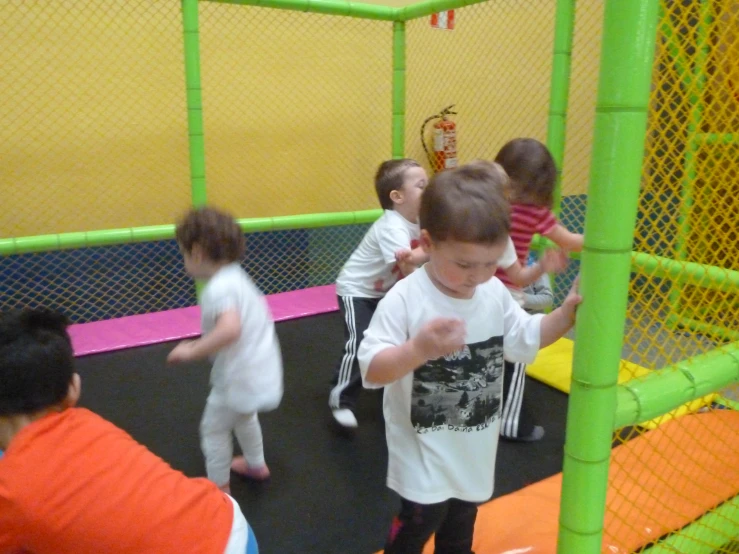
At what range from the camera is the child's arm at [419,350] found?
3.11ft

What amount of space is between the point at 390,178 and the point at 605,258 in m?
1.40

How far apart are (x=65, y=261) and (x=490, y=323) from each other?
114 inches

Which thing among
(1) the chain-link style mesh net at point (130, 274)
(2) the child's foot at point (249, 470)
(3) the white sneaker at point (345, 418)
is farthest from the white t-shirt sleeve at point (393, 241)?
(1) the chain-link style mesh net at point (130, 274)

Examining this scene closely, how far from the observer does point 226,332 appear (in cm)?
162

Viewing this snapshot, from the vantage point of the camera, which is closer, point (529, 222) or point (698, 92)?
point (698, 92)

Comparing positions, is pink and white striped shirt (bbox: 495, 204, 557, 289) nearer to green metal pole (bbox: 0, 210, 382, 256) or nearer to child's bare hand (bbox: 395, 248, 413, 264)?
child's bare hand (bbox: 395, 248, 413, 264)

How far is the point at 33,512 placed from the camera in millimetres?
984

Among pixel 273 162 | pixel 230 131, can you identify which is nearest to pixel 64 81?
pixel 230 131

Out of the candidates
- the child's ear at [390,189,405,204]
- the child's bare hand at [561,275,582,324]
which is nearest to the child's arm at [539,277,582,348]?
the child's bare hand at [561,275,582,324]

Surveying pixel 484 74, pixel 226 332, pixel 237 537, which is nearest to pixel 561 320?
pixel 237 537

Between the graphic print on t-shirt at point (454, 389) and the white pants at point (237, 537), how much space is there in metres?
0.38

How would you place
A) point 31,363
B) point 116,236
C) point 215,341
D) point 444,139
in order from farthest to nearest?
point 444,139
point 116,236
point 215,341
point 31,363

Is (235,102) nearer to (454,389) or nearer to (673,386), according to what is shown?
(454,389)

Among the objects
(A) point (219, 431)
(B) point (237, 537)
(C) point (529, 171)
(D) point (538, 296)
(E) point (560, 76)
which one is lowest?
(A) point (219, 431)
